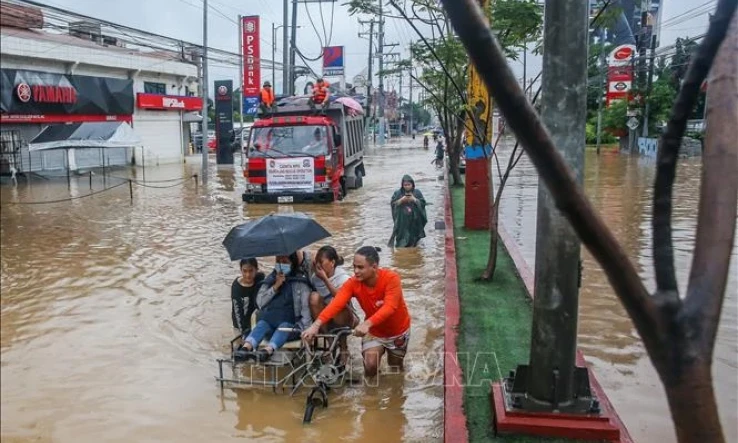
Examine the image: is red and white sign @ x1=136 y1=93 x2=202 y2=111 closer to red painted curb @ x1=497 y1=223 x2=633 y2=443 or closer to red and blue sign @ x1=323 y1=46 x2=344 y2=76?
red and blue sign @ x1=323 y1=46 x2=344 y2=76

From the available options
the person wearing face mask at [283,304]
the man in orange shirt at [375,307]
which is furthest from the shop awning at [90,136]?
the man in orange shirt at [375,307]

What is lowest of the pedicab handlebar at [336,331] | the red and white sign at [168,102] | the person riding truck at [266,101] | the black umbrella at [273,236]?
the pedicab handlebar at [336,331]

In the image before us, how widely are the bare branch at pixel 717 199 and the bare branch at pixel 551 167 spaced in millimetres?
118

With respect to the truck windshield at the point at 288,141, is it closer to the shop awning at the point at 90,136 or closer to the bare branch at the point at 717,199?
the shop awning at the point at 90,136

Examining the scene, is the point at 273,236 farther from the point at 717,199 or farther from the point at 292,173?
the point at 292,173

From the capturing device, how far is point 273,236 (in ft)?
19.0

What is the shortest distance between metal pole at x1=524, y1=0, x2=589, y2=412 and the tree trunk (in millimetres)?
2380

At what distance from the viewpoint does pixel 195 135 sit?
48062 mm

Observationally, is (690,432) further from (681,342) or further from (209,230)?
(209,230)

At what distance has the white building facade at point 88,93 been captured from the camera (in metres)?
1.58

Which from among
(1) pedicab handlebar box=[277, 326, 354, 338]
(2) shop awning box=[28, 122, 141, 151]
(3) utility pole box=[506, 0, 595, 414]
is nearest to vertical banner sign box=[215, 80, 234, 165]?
(2) shop awning box=[28, 122, 141, 151]

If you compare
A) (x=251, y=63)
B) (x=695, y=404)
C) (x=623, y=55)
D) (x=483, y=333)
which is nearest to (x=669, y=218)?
(x=695, y=404)

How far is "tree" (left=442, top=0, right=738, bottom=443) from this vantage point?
145 centimetres

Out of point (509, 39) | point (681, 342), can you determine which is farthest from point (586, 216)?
point (509, 39)
